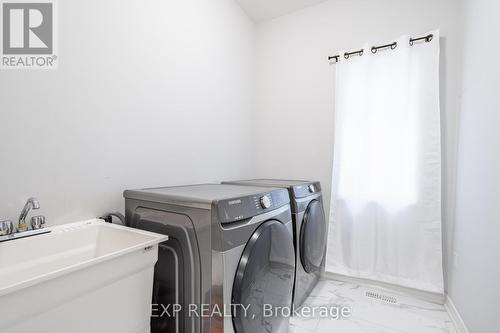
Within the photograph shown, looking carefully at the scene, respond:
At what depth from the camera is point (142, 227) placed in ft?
3.91

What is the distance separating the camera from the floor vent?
1.82 meters

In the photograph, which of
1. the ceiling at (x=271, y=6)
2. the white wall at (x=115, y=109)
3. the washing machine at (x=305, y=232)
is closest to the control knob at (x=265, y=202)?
the washing machine at (x=305, y=232)

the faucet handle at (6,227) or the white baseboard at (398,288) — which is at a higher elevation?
the faucet handle at (6,227)

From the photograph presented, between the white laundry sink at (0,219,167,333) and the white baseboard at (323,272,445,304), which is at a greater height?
the white laundry sink at (0,219,167,333)

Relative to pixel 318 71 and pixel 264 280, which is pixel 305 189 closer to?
pixel 264 280

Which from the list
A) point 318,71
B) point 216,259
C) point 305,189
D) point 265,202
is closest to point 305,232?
point 305,189

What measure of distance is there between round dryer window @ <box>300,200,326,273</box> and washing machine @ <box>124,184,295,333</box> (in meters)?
0.40

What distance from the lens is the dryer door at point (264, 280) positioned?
0.98 meters

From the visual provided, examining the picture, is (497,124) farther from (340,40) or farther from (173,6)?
(173,6)

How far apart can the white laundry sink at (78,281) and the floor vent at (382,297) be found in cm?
172

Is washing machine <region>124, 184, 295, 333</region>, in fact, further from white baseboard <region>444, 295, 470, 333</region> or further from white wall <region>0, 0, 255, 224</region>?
white baseboard <region>444, 295, 470, 333</region>

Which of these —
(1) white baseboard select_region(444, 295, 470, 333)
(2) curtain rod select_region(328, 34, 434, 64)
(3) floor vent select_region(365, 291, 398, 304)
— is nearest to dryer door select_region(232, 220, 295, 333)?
(3) floor vent select_region(365, 291, 398, 304)

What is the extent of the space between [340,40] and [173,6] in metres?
1.44

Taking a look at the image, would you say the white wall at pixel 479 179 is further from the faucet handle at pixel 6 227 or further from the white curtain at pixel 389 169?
the faucet handle at pixel 6 227
